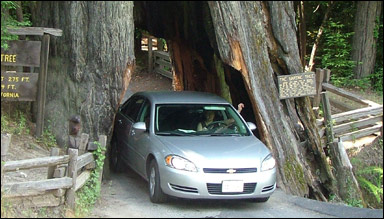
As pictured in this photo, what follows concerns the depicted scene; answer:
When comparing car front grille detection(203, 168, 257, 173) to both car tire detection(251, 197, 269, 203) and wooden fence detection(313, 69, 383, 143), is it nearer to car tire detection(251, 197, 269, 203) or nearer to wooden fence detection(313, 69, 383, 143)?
car tire detection(251, 197, 269, 203)

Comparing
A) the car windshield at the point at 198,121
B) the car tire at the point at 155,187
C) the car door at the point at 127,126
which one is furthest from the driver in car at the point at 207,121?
the car tire at the point at 155,187

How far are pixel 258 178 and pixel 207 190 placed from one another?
830 millimetres

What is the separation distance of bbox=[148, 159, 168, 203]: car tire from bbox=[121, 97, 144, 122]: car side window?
6.40 feet

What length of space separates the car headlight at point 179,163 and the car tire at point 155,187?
0.32 m

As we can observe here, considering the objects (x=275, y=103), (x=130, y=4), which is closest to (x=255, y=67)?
(x=275, y=103)

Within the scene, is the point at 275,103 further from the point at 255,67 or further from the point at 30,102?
the point at 30,102

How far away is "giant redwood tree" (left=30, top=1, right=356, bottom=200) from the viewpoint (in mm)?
9633

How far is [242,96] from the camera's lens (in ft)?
41.4

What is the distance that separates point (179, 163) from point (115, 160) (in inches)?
127

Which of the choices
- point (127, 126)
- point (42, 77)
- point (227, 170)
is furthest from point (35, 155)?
point (227, 170)

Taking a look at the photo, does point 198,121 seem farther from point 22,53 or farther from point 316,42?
point 316,42

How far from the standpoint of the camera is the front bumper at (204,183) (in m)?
7.84

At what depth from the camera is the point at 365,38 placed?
21.1 meters

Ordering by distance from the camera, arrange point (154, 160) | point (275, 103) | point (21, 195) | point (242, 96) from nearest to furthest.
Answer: point (21, 195) < point (154, 160) < point (275, 103) < point (242, 96)
